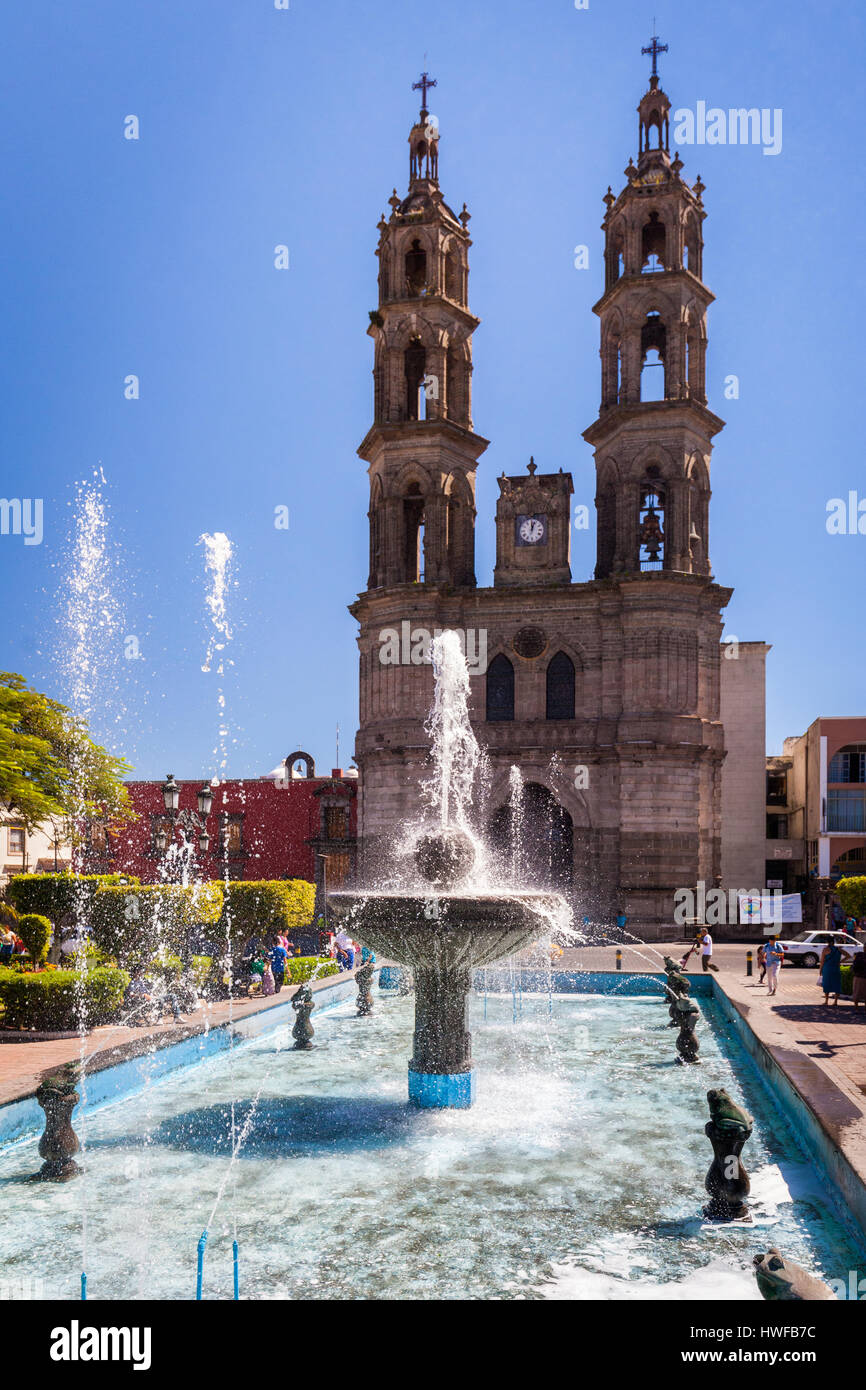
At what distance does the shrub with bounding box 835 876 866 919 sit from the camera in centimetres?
2056

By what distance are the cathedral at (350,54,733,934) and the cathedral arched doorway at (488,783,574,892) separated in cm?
8

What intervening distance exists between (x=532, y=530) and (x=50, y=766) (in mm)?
18889

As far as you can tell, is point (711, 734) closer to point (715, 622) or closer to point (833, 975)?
point (715, 622)

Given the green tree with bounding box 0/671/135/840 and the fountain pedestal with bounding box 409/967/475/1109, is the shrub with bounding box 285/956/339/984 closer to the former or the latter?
the green tree with bounding box 0/671/135/840

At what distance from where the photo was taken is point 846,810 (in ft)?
123

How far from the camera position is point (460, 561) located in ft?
116

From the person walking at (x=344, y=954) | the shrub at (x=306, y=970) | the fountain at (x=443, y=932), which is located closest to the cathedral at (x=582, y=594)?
the person walking at (x=344, y=954)

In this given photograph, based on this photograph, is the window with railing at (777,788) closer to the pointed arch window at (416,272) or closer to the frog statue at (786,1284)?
the pointed arch window at (416,272)

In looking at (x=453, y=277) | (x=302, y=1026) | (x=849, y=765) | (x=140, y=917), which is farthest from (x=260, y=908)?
(x=453, y=277)

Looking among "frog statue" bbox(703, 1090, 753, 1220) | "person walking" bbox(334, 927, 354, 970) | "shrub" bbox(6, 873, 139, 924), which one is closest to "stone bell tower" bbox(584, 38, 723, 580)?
"person walking" bbox(334, 927, 354, 970)

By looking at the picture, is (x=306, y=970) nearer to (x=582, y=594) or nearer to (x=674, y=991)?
(x=674, y=991)

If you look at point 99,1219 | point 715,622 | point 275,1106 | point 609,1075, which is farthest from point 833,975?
point 715,622
